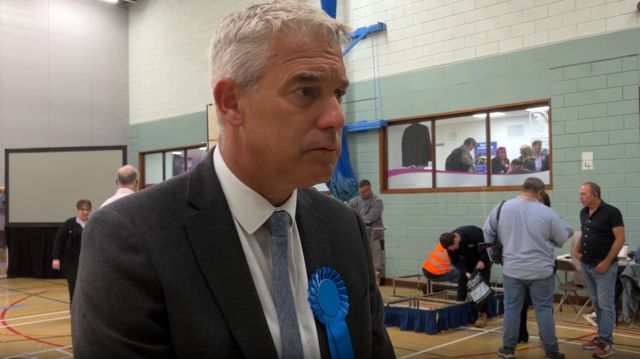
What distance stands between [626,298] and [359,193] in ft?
15.0

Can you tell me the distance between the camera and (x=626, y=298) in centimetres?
650

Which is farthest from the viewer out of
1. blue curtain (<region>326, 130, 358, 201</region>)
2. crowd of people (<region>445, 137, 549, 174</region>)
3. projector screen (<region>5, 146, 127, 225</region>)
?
projector screen (<region>5, 146, 127, 225</region>)

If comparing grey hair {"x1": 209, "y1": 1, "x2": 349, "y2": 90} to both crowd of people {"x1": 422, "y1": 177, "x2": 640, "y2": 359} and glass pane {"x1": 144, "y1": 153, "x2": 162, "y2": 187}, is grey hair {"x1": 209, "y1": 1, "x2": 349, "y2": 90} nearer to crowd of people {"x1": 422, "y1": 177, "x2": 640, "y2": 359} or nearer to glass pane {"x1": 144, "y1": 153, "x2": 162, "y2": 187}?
crowd of people {"x1": 422, "y1": 177, "x2": 640, "y2": 359}

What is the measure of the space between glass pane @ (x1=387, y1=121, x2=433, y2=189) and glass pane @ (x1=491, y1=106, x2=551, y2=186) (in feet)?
3.72

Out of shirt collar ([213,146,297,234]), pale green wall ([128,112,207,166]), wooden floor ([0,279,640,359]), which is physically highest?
pale green wall ([128,112,207,166])

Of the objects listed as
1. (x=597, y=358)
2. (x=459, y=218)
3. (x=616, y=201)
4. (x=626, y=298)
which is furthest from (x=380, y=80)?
(x=597, y=358)

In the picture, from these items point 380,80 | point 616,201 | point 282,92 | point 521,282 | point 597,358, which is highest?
point 380,80

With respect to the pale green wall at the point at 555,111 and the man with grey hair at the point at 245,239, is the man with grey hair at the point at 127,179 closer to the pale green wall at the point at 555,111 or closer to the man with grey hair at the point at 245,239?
the man with grey hair at the point at 245,239

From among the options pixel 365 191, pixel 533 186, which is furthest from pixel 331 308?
pixel 365 191

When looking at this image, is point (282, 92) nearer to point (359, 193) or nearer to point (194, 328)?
point (194, 328)

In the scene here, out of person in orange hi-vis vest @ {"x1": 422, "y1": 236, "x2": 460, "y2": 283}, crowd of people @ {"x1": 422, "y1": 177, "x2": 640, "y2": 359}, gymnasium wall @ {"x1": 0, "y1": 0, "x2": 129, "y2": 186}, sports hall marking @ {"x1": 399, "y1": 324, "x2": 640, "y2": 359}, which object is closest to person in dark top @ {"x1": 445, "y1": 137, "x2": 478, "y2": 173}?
person in orange hi-vis vest @ {"x1": 422, "y1": 236, "x2": 460, "y2": 283}

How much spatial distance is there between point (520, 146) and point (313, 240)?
7.66m

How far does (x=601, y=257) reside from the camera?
546 centimetres

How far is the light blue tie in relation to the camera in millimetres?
1105
